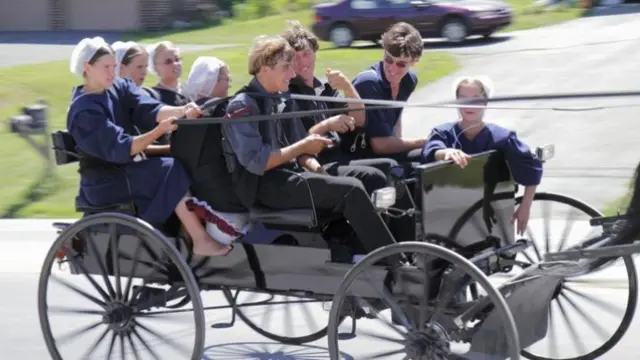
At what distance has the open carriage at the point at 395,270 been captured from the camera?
16.2 ft

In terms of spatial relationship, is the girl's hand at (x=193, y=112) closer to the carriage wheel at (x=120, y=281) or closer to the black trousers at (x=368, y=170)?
the carriage wheel at (x=120, y=281)

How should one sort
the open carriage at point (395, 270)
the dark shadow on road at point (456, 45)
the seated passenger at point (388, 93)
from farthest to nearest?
the dark shadow on road at point (456, 45), the seated passenger at point (388, 93), the open carriage at point (395, 270)

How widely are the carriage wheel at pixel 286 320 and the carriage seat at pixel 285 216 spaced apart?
0.62 m

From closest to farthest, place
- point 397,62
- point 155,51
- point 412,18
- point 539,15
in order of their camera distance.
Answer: point 397,62 < point 155,51 < point 412,18 < point 539,15

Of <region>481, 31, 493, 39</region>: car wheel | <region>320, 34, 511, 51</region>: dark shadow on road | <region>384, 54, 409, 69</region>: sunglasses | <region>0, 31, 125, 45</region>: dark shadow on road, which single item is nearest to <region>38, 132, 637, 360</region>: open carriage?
<region>384, 54, 409, 69</region>: sunglasses

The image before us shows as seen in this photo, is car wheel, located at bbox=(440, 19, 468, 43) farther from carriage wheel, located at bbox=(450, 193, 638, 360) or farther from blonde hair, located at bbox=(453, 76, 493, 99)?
blonde hair, located at bbox=(453, 76, 493, 99)

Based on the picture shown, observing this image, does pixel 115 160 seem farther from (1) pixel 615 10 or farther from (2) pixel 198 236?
(1) pixel 615 10

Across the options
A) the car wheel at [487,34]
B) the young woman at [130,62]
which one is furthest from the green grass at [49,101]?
→ the young woman at [130,62]

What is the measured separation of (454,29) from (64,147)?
1766 centimetres

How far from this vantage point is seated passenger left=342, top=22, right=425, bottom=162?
6.11 m

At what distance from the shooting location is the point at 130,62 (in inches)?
259

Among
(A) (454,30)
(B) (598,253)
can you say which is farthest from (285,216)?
(A) (454,30)

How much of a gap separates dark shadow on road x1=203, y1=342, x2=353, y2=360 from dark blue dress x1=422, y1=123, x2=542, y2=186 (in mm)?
1312

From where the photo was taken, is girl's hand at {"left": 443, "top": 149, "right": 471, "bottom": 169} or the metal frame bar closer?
the metal frame bar
